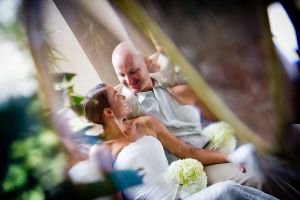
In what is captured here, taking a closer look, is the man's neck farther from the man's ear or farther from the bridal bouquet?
the bridal bouquet

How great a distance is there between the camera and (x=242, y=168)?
4.72ft

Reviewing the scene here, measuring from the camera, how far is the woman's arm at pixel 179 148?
4.74 feet

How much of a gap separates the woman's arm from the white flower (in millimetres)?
28

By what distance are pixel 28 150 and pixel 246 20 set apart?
950 millimetres

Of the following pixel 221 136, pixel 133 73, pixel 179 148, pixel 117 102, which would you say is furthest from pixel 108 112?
pixel 221 136

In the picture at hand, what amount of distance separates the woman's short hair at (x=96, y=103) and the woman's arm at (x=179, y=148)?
6.6 inches

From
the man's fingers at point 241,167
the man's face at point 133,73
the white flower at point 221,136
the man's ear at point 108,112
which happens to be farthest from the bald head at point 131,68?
the man's fingers at point 241,167

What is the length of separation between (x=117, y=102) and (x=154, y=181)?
0.32 m

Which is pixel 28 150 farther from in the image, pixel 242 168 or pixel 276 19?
pixel 276 19

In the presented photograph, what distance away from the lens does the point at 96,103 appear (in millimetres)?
1396

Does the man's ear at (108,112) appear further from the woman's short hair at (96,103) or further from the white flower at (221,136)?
the white flower at (221,136)

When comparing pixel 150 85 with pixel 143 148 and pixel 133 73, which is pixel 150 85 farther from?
pixel 143 148

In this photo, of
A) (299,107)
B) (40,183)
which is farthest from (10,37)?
(299,107)

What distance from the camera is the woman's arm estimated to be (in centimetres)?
144
